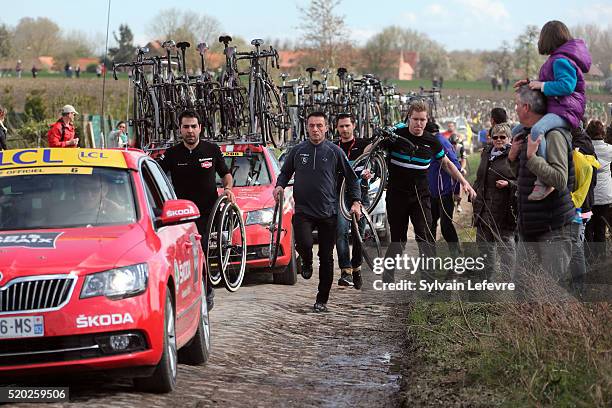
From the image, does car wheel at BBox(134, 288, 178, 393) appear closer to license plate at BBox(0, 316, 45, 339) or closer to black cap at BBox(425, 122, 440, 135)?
license plate at BBox(0, 316, 45, 339)

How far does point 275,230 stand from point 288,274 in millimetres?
1027

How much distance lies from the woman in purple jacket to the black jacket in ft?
12.5

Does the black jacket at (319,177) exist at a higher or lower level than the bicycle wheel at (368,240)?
higher

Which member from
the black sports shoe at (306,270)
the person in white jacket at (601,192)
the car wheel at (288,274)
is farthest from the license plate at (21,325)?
the person in white jacket at (601,192)

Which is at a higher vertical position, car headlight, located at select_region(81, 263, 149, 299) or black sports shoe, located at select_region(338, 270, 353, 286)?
car headlight, located at select_region(81, 263, 149, 299)

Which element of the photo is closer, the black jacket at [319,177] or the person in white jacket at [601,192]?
the black jacket at [319,177]

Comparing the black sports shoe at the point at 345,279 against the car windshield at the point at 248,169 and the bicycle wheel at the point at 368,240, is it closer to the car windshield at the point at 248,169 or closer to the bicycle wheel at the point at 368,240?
the bicycle wheel at the point at 368,240

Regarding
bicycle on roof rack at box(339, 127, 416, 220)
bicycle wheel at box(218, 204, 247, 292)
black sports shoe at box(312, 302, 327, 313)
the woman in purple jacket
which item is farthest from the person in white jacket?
the woman in purple jacket

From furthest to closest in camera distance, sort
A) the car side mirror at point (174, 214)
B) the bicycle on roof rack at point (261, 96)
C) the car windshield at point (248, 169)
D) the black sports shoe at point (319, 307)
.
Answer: the bicycle on roof rack at point (261, 96)
the car windshield at point (248, 169)
the black sports shoe at point (319, 307)
the car side mirror at point (174, 214)

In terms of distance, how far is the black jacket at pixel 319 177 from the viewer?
40.3 ft

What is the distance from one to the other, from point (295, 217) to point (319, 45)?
45242 mm

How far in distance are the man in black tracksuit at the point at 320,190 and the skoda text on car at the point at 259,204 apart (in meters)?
2.17

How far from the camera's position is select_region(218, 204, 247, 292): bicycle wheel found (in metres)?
12.3

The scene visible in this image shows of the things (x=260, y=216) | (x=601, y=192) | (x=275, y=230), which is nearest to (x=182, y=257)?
(x=275, y=230)
